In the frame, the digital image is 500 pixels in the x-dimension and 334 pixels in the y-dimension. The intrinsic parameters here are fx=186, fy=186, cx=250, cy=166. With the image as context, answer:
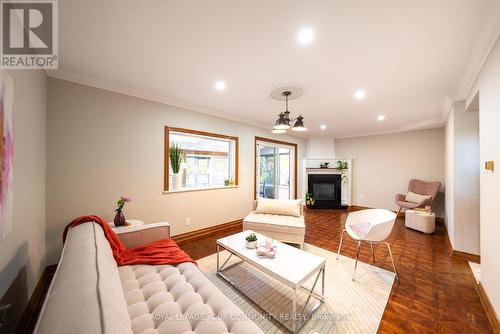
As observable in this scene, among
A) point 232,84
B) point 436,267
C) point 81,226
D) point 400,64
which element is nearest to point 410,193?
point 436,267

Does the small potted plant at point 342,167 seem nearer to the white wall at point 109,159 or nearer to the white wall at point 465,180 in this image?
the white wall at point 465,180

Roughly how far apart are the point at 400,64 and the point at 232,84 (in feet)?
6.14

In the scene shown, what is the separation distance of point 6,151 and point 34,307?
4.79 feet

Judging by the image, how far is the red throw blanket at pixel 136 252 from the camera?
162 cm

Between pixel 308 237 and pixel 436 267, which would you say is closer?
pixel 436 267

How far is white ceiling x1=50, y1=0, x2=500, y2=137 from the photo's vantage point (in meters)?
1.30

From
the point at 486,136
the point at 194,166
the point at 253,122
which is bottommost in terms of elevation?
the point at 194,166

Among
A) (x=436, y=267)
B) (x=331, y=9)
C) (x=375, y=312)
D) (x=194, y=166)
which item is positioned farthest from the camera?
(x=194, y=166)

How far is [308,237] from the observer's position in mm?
3432

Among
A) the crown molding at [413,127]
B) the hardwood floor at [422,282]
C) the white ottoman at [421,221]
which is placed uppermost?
the crown molding at [413,127]

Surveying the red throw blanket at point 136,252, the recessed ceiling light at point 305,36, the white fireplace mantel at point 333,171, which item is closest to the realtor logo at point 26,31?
the red throw blanket at point 136,252

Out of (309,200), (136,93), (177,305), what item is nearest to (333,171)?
(309,200)

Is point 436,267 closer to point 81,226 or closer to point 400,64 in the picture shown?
point 400,64

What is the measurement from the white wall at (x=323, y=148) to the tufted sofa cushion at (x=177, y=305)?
5.44 m
